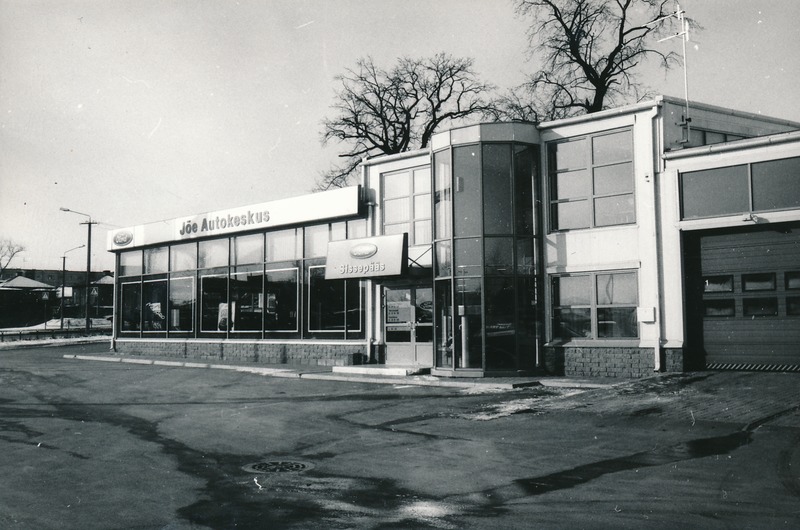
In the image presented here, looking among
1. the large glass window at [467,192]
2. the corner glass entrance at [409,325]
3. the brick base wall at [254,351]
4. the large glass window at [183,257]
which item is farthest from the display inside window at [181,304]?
the large glass window at [467,192]

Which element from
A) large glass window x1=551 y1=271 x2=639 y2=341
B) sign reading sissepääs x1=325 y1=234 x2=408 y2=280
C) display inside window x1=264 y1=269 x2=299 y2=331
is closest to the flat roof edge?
large glass window x1=551 y1=271 x2=639 y2=341

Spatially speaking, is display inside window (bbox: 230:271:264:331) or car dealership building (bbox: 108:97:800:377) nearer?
car dealership building (bbox: 108:97:800:377)

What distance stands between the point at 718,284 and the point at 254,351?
1507 centimetres

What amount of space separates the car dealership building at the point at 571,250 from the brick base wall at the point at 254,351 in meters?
0.12

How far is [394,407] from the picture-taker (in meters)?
12.2

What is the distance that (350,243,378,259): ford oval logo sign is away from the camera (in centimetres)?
1919

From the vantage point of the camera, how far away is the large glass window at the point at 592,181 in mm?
16062

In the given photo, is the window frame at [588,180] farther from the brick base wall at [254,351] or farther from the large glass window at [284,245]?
the large glass window at [284,245]

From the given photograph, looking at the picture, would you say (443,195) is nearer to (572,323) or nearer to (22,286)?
(572,323)

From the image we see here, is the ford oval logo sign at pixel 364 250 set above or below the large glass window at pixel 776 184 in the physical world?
below

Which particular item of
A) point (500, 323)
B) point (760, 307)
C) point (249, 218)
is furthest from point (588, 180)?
point (249, 218)

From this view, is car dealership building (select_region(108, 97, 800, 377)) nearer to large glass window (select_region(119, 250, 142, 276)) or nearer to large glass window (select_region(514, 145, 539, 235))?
large glass window (select_region(514, 145, 539, 235))

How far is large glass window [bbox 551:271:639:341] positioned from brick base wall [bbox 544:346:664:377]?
1.19 ft

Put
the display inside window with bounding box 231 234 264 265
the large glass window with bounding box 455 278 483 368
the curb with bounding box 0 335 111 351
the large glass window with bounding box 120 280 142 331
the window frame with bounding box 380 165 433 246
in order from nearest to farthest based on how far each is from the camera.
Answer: the large glass window with bounding box 455 278 483 368 < the window frame with bounding box 380 165 433 246 < the display inside window with bounding box 231 234 264 265 < the large glass window with bounding box 120 280 142 331 < the curb with bounding box 0 335 111 351
